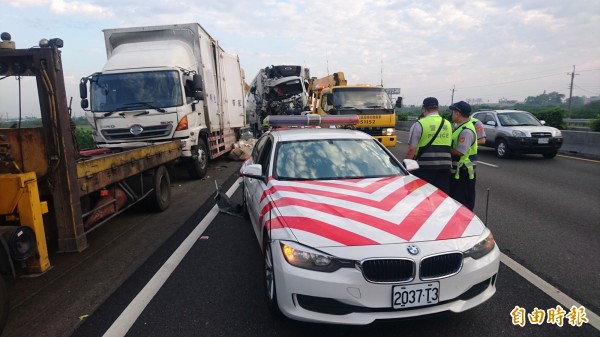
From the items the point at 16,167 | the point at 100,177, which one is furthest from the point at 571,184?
the point at 16,167

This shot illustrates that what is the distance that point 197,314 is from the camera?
3260 mm

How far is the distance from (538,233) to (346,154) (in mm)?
3033

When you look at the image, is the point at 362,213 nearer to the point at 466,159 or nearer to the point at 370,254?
the point at 370,254

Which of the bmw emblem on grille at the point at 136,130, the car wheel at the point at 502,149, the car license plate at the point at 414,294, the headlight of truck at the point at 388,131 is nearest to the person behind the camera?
the car license plate at the point at 414,294

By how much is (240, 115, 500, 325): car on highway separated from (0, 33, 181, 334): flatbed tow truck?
7.07ft

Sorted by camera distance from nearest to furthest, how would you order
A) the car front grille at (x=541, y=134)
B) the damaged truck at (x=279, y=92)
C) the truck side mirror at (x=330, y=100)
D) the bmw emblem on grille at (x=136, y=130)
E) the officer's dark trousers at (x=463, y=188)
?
the officer's dark trousers at (x=463, y=188) → the bmw emblem on grille at (x=136, y=130) → the car front grille at (x=541, y=134) → the truck side mirror at (x=330, y=100) → the damaged truck at (x=279, y=92)

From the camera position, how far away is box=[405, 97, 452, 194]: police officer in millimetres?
4840

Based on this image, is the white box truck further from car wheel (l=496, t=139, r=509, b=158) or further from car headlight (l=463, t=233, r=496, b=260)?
car wheel (l=496, t=139, r=509, b=158)

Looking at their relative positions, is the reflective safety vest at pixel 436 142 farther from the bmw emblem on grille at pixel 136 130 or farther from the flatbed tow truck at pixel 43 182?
the bmw emblem on grille at pixel 136 130

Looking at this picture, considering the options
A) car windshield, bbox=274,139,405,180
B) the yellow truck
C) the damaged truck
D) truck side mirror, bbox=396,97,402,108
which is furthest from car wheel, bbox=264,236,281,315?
the damaged truck

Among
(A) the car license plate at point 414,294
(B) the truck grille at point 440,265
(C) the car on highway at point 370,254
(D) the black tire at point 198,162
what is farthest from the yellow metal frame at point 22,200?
(D) the black tire at point 198,162

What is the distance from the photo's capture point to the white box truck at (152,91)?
8.62 m

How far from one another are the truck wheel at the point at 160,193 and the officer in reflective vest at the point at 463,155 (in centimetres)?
480

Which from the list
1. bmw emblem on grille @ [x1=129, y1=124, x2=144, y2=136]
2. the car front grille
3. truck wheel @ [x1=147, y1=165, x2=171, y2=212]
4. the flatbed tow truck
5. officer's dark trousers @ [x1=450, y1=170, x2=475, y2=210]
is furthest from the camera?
the car front grille
